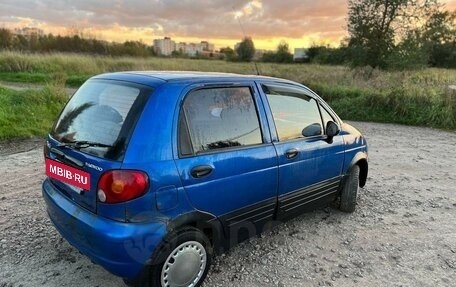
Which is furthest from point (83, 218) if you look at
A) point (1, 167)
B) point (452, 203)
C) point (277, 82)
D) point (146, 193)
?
point (452, 203)

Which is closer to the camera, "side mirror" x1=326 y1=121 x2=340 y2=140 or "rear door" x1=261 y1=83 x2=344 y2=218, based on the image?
"rear door" x1=261 y1=83 x2=344 y2=218

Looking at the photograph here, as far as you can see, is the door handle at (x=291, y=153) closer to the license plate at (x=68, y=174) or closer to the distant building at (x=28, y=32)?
the license plate at (x=68, y=174)

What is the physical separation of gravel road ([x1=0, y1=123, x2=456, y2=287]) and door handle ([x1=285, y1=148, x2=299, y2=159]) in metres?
1.00

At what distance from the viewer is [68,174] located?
269 centimetres

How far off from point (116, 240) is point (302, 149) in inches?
77.5

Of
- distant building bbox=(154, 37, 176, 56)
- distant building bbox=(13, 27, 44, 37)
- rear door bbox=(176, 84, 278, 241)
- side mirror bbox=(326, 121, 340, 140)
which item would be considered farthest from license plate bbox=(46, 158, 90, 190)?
distant building bbox=(154, 37, 176, 56)

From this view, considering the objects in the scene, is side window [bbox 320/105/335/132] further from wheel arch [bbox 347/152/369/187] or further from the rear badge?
the rear badge

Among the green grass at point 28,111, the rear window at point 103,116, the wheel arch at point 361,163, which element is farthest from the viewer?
the green grass at point 28,111

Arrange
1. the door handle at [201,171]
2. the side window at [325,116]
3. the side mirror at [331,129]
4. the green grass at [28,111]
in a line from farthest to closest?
1. the green grass at [28,111]
2. the side window at [325,116]
3. the side mirror at [331,129]
4. the door handle at [201,171]

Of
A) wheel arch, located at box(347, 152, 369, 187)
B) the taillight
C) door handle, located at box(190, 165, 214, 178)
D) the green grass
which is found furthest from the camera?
the green grass

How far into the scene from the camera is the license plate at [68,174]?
99.3 inches

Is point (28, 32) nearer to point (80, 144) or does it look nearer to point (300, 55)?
point (300, 55)

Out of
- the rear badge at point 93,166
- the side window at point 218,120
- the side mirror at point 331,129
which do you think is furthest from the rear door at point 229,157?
the side mirror at point 331,129

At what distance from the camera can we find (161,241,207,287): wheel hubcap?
262cm
